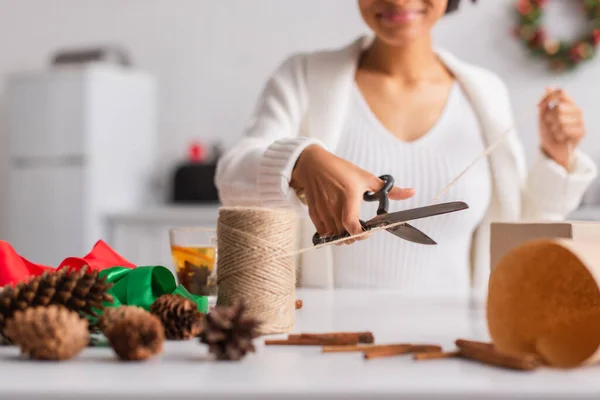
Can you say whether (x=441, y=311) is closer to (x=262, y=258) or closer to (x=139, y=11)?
(x=262, y=258)

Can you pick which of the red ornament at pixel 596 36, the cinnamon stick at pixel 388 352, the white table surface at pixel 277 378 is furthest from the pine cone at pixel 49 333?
the red ornament at pixel 596 36

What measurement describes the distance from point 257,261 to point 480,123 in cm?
101

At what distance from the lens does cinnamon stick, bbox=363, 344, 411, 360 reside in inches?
25.1

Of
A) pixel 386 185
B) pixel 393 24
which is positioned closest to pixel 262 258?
pixel 386 185

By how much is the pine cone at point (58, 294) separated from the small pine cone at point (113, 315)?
0.02 metres

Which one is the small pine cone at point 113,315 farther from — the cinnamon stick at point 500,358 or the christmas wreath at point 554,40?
the christmas wreath at point 554,40

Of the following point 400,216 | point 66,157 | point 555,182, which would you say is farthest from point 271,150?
point 66,157

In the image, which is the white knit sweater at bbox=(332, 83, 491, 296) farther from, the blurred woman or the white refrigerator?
the white refrigerator

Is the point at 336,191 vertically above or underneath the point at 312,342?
above

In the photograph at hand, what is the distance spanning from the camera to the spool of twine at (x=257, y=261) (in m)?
0.75

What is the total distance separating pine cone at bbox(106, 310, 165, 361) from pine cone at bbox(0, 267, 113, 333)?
0.07m

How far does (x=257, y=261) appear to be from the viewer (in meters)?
0.75

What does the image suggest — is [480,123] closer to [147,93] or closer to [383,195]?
[383,195]

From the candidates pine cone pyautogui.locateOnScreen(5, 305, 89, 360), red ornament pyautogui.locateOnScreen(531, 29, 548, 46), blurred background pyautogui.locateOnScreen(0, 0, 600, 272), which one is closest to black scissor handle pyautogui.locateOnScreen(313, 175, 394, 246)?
pine cone pyautogui.locateOnScreen(5, 305, 89, 360)
